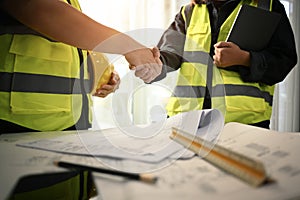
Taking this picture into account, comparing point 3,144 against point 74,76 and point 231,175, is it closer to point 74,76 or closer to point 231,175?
point 74,76

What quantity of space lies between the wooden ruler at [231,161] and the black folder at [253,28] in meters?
0.46

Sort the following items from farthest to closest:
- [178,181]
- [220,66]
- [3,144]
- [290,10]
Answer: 1. [290,10]
2. [220,66]
3. [3,144]
4. [178,181]

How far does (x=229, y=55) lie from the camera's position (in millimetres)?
697

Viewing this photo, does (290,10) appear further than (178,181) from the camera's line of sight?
Yes

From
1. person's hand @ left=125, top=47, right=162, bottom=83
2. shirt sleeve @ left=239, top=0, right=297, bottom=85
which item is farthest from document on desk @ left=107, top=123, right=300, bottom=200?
shirt sleeve @ left=239, top=0, right=297, bottom=85

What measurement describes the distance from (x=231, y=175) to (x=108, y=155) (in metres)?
0.14

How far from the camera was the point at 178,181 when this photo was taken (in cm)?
23

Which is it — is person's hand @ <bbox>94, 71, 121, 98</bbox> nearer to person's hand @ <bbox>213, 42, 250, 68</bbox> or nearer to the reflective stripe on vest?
the reflective stripe on vest

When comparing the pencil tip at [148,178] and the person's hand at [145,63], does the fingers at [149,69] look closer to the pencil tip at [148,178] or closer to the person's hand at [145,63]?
the person's hand at [145,63]

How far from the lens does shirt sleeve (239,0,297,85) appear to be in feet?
2.39

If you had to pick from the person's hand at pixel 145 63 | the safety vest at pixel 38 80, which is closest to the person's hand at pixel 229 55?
the person's hand at pixel 145 63

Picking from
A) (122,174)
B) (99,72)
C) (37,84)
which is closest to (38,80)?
(37,84)

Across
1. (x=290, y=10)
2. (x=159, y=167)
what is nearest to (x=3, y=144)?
(x=159, y=167)

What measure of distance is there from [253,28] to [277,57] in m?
0.13
